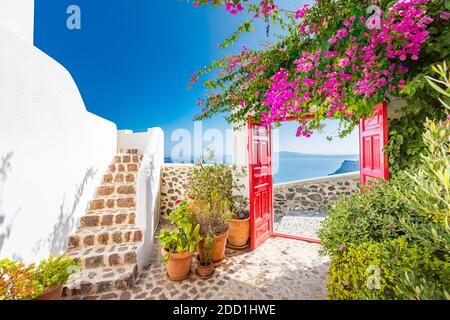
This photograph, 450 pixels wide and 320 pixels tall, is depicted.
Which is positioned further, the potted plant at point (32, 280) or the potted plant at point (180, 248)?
the potted plant at point (180, 248)

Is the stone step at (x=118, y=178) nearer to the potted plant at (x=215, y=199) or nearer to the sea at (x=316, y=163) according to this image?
the potted plant at (x=215, y=199)

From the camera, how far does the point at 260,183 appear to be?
11.0 ft

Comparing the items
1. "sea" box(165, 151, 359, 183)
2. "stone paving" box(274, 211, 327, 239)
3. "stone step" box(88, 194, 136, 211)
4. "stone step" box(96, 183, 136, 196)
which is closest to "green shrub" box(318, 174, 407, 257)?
"stone paving" box(274, 211, 327, 239)

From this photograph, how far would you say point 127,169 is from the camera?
4098mm

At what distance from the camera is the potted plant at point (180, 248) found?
226 centimetres

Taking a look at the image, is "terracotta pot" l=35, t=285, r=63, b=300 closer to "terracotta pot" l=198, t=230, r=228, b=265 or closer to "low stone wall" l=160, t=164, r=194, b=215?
"terracotta pot" l=198, t=230, r=228, b=265

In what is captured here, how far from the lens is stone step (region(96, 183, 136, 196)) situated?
341 centimetres

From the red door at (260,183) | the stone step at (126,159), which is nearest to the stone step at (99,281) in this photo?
the red door at (260,183)

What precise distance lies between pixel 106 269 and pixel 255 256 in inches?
88.6

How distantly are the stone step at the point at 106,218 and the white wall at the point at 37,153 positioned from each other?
0.14 meters

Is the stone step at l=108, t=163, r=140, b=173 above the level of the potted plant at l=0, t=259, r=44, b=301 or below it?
above

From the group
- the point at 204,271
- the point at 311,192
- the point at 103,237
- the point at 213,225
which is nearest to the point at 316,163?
the point at 311,192

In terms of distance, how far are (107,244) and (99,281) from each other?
24.1 inches

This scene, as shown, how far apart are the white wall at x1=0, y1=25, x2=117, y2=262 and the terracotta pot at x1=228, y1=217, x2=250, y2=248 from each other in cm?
258
